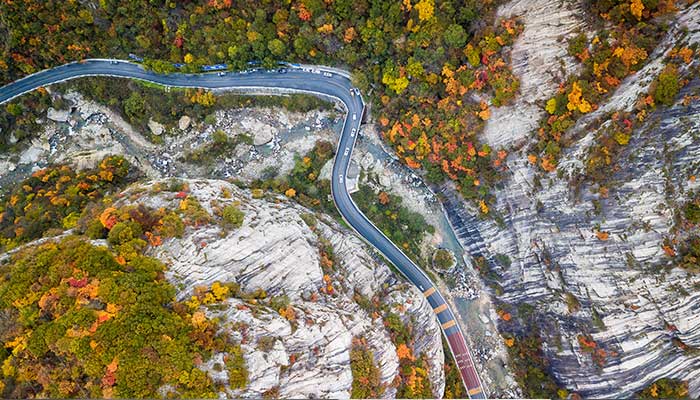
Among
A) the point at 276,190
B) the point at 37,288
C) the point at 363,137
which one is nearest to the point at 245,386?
the point at 37,288

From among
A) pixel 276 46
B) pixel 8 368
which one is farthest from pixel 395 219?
pixel 8 368

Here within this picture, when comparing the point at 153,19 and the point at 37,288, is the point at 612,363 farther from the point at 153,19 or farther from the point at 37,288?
the point at 153,19

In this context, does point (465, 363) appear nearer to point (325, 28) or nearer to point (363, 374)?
point (363, 374)

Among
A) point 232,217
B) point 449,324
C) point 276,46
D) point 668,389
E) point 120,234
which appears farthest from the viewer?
point 449,324

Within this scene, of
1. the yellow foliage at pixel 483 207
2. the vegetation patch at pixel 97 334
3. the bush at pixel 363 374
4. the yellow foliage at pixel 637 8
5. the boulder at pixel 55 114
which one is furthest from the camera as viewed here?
the boulder at pixel 55 114

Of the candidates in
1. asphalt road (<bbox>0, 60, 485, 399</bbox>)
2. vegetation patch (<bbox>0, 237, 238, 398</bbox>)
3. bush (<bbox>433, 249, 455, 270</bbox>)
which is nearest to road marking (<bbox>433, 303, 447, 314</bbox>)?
bush (<bbox>433, 249, 455, 270</bbox>)

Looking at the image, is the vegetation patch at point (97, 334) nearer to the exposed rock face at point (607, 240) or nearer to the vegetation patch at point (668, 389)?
the exposed rock face at point (607, 240)

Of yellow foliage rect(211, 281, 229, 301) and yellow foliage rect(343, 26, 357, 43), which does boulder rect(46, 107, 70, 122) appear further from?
yellow foliage rect(343, 26, 357, 43)

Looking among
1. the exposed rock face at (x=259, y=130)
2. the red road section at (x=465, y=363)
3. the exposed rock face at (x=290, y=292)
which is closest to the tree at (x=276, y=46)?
the exposed rock face at (x=259, y=130)
